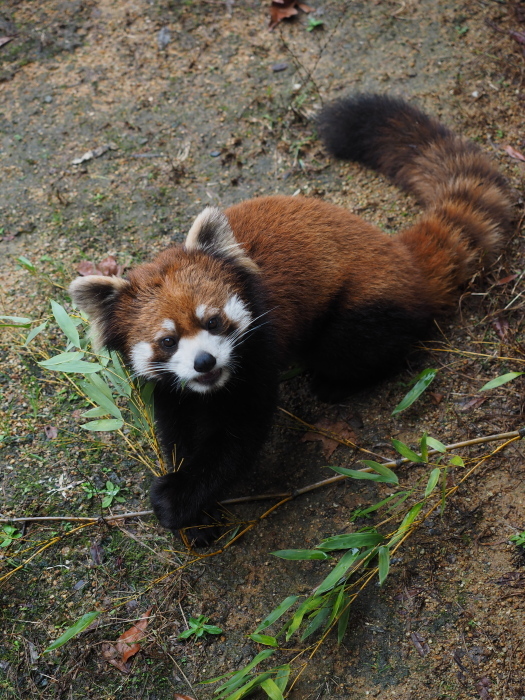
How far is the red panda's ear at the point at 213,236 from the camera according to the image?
125 inches

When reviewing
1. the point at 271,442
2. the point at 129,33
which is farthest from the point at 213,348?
the point at 129,33

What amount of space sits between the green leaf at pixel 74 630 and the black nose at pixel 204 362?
46.0 inches

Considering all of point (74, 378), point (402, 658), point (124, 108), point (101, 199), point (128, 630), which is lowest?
point (128, 630)

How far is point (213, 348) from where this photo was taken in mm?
2994

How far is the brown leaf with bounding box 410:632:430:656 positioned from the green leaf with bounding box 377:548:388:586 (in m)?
0.31

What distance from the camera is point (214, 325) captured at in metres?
3.07

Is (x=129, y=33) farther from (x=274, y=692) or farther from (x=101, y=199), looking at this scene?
(x=274, y=692)

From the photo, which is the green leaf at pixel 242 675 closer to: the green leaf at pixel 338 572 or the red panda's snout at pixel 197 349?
the green leaf at pixel 338 572

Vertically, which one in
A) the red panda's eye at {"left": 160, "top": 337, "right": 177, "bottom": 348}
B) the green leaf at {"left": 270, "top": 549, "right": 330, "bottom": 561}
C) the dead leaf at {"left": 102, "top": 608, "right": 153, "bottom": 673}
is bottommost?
the dead leaf at {"left": 102, "top": 608, "right": 153, "bottom": 673}

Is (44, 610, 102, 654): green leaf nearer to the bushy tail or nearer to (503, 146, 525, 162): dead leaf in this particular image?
the bushy tail

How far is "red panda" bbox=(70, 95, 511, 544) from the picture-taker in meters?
3.09

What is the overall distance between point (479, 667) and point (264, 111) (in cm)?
403

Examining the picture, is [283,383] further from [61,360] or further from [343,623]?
[343,623]

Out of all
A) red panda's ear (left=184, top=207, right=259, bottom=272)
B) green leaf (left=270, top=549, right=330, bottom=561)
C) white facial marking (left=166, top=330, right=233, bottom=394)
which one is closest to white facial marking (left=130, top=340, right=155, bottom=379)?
white facial marking (left=166, top=330, right=233, bottom=394)
